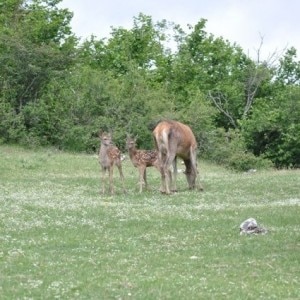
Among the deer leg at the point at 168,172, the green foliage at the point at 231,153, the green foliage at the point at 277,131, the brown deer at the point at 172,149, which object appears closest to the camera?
the deer leg at the point at 168,172

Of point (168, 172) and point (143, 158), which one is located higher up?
point (143, 158)

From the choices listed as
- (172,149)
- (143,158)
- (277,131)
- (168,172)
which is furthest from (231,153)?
(168,172)

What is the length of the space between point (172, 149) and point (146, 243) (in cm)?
1025

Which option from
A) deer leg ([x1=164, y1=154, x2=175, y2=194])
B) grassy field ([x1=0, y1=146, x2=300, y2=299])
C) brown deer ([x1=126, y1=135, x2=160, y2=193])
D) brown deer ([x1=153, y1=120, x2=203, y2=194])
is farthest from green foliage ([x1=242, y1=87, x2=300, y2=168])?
brown deer ([x1=126, y1=135, x2=160, y2=193])

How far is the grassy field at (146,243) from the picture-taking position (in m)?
12.4

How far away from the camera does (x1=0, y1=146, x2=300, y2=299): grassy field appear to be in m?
12.4

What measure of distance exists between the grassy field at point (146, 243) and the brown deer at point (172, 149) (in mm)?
487

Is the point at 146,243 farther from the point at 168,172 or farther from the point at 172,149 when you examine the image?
the point at 172,149

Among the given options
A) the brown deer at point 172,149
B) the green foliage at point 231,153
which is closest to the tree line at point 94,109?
the green foliage at point 231,153

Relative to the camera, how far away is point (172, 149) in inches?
1041

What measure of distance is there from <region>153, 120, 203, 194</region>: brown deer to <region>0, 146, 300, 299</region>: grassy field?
49 cm

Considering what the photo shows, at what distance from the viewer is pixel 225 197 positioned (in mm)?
24734

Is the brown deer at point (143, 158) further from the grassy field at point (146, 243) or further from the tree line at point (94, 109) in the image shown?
the tree line at point (94, 109)

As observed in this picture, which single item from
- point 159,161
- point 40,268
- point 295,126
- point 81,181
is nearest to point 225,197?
point 159,161
